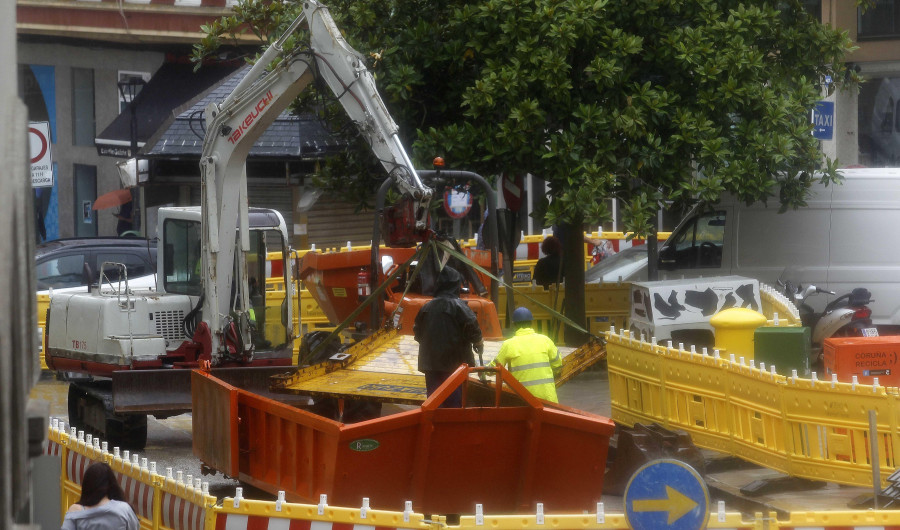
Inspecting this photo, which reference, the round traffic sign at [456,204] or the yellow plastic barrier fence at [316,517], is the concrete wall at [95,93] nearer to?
the round traffic sign at [456,204]

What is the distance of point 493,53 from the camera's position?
14.8 metres

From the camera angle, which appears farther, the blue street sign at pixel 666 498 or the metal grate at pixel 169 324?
the metal grate at pixel 169 324

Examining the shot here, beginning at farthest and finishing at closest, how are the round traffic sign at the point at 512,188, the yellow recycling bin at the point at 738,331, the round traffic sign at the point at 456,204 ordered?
the round traffic sign at the point at 456,204 < the round traffic sign at the point at 512,188 < the yellow recycling bin at the point at 738,331

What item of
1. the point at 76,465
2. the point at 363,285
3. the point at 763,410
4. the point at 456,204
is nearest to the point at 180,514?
the point at 76,465

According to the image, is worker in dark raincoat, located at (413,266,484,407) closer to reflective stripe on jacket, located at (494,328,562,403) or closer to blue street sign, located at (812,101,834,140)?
reflective stripe on jacket, located at (494,328,562,403)

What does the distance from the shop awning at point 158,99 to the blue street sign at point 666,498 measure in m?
23.0

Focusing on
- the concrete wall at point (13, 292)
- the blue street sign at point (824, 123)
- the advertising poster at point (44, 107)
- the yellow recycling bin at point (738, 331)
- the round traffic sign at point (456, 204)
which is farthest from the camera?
the advertising poster at point (44, 107)

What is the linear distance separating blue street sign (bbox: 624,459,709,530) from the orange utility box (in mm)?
5220

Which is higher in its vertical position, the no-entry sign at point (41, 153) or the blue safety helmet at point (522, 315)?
the no-entry sign at point (41, 153)

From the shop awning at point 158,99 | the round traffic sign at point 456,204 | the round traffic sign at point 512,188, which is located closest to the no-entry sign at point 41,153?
the round traffic sign at point 512,188

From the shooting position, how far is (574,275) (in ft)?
54.6

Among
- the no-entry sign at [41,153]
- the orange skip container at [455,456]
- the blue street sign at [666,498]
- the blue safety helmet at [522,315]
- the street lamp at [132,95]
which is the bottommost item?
the orange skip container at [455,456]

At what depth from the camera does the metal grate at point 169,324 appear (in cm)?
1240

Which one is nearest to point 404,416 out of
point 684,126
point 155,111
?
point 684,126
